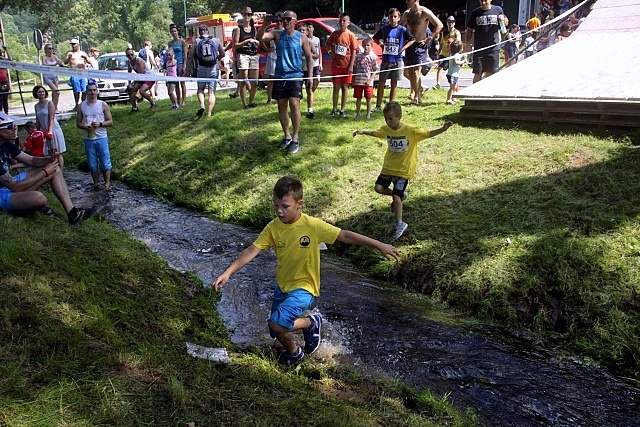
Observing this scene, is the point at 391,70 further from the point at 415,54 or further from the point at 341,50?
the point at 341,50

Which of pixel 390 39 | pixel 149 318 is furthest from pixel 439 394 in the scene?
pixel 390 39

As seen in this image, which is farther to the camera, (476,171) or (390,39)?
(390,39)

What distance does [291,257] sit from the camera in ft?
13.5

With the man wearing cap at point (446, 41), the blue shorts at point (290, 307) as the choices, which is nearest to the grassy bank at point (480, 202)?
the blue shorts at point (290, 307)

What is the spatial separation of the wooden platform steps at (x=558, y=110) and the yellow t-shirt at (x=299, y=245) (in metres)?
5.40

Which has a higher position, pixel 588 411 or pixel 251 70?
pixel 251 70

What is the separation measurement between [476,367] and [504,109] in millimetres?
5558

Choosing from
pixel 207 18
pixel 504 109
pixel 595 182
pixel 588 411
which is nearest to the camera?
pixel 588 411

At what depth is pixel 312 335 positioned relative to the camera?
4.33 meters

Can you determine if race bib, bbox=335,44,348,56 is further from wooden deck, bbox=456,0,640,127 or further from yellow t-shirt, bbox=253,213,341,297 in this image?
yellow t-shirt, bbox=253,213,341,297

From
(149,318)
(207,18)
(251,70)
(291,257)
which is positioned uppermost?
(207,18)

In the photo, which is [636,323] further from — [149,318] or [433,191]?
[149,318]

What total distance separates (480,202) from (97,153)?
6197 millimetres

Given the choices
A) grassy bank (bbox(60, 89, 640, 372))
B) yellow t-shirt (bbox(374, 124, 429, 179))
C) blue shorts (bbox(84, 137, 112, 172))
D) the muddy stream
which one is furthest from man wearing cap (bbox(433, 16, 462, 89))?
the muddy stream
